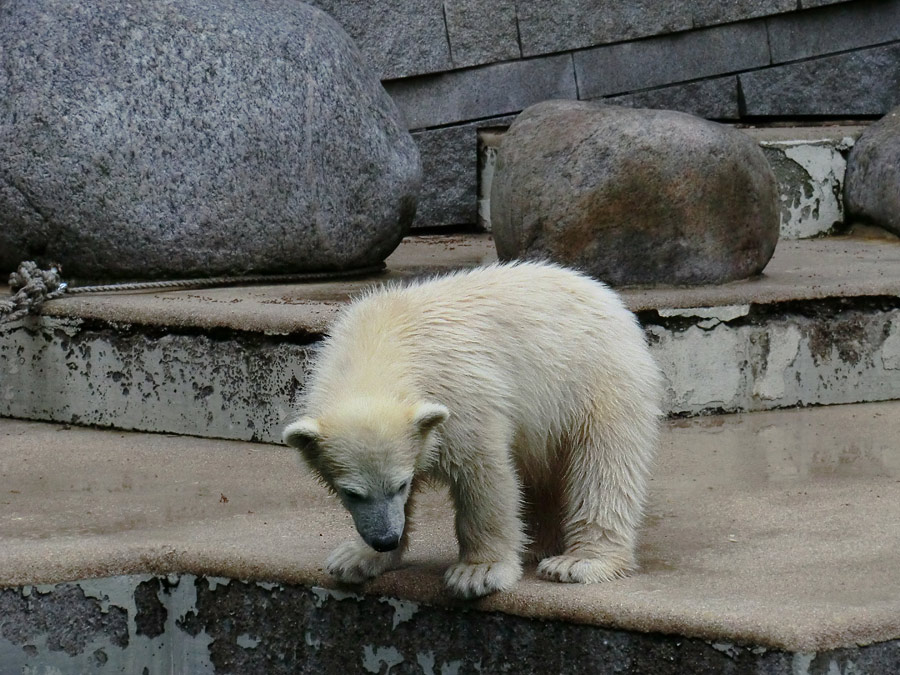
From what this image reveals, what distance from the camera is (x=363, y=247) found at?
5.96m

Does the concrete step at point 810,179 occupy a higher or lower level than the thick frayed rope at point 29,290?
lower

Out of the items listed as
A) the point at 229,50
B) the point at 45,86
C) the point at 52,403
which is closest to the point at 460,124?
the point at 229,50

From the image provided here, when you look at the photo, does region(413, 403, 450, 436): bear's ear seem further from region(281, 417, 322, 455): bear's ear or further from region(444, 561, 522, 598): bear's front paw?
region(444, 561, 522, 598): bear's front paw

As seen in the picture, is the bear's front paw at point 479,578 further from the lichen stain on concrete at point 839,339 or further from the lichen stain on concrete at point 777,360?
the lichen stain on concrete at point 839,339

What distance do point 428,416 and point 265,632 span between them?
37.9 inches

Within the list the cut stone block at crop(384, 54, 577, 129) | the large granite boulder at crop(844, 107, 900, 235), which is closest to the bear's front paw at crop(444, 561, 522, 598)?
the large granite boulder at crop(844, 107, 900, 235)

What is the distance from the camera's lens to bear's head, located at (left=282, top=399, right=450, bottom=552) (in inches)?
107

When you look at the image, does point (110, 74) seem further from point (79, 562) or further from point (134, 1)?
point (79, 562)

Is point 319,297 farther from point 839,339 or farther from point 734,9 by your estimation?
point 734,9

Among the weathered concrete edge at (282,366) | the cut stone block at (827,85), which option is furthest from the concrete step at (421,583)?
the cut stone block at (827,85)

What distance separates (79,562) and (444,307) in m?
1.19

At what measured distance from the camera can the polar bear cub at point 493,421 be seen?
2.77 meters

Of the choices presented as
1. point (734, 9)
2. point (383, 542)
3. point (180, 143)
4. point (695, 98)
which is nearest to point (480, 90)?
point (695, 98)

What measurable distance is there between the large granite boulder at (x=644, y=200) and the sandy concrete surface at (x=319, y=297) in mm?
138
